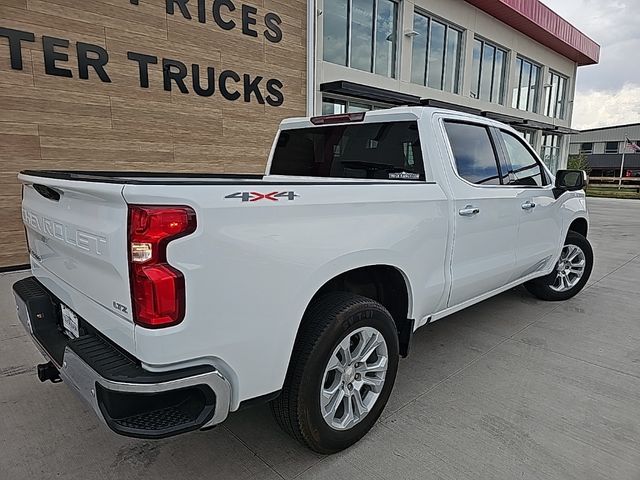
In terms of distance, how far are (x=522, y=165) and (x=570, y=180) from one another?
0.65 m

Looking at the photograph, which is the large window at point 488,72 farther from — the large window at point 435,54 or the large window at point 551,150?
the large window at point 551,150

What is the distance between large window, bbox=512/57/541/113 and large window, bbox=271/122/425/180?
16.3m

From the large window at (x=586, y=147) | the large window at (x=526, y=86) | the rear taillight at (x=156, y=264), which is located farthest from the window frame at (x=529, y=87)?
the large window at (x=586, y=147)

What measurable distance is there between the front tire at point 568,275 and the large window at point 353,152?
2.66 metres

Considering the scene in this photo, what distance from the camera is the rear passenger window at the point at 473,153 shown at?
303 centimetres

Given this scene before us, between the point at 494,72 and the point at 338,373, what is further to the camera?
the point at 494,72

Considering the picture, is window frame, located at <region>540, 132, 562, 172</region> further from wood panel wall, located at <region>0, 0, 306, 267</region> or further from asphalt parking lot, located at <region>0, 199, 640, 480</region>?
asphalt parking lot, located at <region>0, 199, 640, 480</region>

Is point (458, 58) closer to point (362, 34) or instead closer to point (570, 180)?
point (362, 34)

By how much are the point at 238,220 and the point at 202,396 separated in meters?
0.72

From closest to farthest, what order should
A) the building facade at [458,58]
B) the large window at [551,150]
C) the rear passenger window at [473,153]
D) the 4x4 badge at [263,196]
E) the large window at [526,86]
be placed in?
the 4x4 badge at [263,196]
the rear passenger window at [473,153]
the building facade at [458,58]
the large window at [526,86]
the large window at [551,150]

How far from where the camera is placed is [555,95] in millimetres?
20375

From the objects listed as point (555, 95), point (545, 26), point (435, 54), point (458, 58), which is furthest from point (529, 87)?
point (435, 54)

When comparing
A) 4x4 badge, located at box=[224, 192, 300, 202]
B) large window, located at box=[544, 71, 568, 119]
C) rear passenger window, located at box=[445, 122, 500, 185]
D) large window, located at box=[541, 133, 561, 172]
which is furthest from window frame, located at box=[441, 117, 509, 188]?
large window, located at box=[541, 133, 561, 172]

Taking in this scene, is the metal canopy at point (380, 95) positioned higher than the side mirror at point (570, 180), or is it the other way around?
the metal canopy at point (380, 95)
